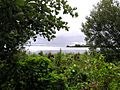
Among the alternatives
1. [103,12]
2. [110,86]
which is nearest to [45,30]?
[110,86]

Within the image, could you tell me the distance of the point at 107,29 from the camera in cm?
2373

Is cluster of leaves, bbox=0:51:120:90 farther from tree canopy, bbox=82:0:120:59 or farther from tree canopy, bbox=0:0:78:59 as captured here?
tree canopy, bbox=82:0:120:59

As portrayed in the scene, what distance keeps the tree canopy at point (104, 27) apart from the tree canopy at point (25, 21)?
15390mm

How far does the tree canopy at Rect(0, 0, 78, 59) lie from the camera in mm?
6455

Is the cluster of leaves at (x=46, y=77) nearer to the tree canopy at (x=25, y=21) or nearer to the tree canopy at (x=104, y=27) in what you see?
the tree canopy at (x=25, y=21)

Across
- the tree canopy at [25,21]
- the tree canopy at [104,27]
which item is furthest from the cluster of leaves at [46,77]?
the tree canopy at [104,27]

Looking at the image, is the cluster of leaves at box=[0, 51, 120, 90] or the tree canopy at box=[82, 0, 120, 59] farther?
the tree canopy at box=[82, 0, 120, 59]

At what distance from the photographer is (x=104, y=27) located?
2383 centimetres

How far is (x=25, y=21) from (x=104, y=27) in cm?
1710

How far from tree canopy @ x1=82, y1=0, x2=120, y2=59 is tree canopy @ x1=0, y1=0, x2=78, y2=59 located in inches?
606

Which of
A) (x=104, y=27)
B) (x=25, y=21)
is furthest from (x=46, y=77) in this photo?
(x=104, y=27)

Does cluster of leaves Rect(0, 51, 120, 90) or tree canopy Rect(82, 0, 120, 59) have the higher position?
tree canopy Rect(82, 0, 120, 59)

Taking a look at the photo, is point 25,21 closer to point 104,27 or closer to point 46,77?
point 46,77

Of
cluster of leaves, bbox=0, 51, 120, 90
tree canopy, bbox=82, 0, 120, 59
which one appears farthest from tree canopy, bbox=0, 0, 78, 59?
tree canopy, bbox=82, 0, 120, 59
